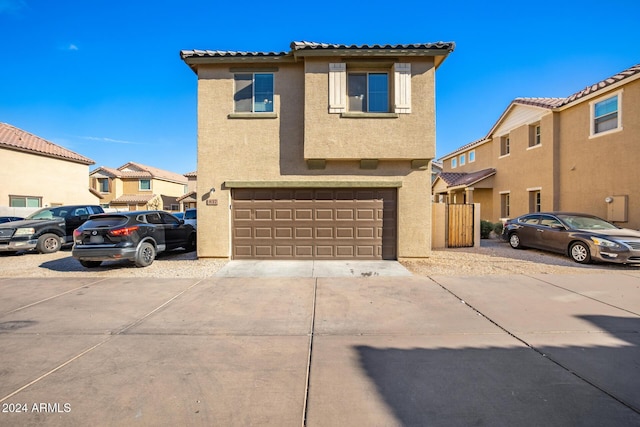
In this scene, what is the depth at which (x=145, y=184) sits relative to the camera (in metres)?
36.0

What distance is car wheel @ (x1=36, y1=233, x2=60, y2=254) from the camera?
35.3ft

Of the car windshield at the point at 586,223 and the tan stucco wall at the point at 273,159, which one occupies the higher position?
the tan stucco wall at the point at 273,159

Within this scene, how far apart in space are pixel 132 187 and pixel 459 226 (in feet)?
123

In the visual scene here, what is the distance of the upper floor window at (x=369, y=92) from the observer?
8.91m

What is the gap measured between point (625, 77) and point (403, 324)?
47.3 feet

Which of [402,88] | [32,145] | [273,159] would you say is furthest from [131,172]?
[402,88]

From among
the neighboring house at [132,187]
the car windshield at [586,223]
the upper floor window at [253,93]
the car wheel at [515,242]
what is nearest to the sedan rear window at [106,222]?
the upper floor window at [253,93]

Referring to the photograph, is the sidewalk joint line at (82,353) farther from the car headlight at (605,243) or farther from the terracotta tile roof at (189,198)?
the terracotta tile roof at (189,198)

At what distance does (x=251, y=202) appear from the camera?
9.20m

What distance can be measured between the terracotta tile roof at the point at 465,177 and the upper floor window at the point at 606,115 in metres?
6.56

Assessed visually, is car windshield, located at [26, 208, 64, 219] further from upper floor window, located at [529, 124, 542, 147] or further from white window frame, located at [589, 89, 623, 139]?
upper floor window, located at [529, 124, 542, 147]

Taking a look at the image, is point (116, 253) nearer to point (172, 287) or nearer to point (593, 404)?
point (172, 287)

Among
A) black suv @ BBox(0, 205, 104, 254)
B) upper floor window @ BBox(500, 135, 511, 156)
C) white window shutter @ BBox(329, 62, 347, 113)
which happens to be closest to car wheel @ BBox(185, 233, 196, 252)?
black suv @ BBox(0, 205, 104, 254)

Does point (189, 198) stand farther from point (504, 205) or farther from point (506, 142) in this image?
point (506, 142)
